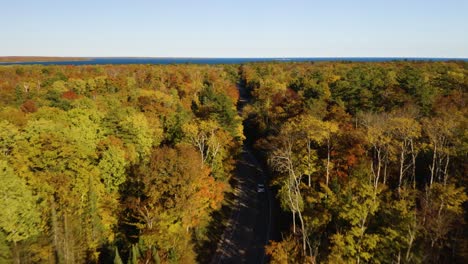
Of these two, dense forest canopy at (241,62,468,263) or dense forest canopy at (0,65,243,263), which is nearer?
dense forest canopy at (241,62,468,263)

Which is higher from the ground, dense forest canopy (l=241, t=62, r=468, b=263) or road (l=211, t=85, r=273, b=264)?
dense forest canopy (l=241, t=62, r=468, b=263)

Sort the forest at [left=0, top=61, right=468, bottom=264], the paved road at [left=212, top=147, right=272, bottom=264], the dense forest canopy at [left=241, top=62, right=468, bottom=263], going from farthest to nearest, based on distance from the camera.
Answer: the paved road at [left=212, top=147, right=272, bottom=264], the forest at [left=0, top=61, right=468, bottom=264], the dense forest canopy at [left=241, top=62, right=468, bottom=263]

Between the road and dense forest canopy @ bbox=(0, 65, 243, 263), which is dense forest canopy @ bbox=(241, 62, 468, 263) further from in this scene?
dense forest canopy @ bbox=(0, 65, 243, 263)

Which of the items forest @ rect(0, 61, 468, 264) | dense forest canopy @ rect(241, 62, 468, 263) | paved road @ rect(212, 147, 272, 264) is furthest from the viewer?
paved road @ rect(212, 147, 272, 264)

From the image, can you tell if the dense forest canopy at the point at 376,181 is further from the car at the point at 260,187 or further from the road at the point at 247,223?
the car at the point at 260,187

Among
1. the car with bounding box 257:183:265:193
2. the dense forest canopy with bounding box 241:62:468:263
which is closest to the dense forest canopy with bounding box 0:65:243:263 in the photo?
the car with bounding box 257:183:265:193

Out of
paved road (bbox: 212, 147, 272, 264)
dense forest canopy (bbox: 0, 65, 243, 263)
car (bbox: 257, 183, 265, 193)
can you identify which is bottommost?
paved road (bbox: 212, 147, 272, 264)

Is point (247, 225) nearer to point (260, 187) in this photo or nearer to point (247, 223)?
point (247, 223)

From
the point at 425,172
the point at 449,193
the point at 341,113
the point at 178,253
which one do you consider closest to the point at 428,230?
the point at 449,193

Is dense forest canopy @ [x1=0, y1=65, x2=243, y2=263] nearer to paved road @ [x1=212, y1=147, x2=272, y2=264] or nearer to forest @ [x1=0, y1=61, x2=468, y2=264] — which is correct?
forest @ [x1=0, y1=61, x2=468, y2=264]

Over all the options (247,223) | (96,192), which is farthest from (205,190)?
(96,192)
